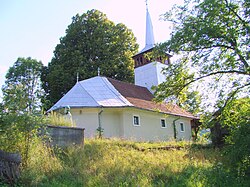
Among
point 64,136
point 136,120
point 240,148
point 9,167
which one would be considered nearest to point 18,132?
point 9,167

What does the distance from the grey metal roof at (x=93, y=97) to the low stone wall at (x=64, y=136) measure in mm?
7918

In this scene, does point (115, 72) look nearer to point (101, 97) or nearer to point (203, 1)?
point (101, 97)

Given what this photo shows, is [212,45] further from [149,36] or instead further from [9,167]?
[149,36]

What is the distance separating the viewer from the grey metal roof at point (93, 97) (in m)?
20.5

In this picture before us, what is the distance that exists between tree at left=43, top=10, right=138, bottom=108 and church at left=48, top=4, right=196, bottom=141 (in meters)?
6.20

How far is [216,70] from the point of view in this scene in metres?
12.8

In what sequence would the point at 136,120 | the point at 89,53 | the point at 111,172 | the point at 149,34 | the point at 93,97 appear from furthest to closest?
the point at 149,34 < the point at 89,53 < the point at 136,120 < the point at 93,97 < the point at 111,172

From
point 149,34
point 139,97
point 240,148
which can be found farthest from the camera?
point 149,34

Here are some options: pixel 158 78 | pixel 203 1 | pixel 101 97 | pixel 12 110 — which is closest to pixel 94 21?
pixel 158 78

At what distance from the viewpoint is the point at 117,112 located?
70.4 ft

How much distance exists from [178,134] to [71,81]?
12.6 m

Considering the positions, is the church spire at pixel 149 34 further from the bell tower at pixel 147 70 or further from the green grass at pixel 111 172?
the green grass at pixel 111 172

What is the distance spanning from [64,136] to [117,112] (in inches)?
401

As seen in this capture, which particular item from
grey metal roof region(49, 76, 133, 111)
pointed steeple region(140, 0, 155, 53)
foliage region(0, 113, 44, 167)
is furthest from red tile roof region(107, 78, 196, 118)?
foliage region(0, 113, 44, 167)
